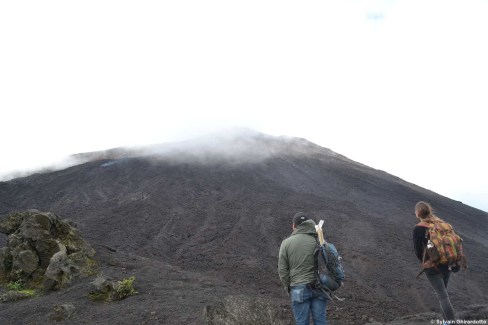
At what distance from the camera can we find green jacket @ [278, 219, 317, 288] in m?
5.12

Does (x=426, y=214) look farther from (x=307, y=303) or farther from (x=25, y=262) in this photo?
(x=25, y=262)

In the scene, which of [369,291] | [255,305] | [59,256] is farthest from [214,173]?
[255,305]

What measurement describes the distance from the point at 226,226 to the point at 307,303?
61.3 feet

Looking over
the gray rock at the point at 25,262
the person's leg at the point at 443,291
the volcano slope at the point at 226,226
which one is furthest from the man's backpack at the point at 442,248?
the gray rock at the point at 25,262

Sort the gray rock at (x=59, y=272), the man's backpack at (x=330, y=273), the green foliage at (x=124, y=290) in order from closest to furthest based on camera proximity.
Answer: the man's backpack at (x=330, y=273)
the green foliage at (x=124, y=290)
the gray rock at (x=59, y=272)

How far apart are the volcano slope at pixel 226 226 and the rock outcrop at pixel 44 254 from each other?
73 cm

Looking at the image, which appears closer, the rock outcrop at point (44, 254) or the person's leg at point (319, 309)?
the person's leg at point (319, 309)

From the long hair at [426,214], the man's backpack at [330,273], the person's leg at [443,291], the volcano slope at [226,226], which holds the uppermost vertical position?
the long hair at [426,214]

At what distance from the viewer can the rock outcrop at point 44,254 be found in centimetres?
1215

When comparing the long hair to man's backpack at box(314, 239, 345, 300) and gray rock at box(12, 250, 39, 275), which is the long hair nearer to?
man's backpack at box(314, 239, 345, 300)

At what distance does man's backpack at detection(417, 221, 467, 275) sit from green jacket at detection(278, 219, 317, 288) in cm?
153

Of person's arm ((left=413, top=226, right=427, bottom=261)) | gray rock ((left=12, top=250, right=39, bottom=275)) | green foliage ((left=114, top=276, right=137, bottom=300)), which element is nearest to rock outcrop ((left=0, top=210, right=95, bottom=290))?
gray rock ((left=12, top=250, right=39, bottom=275))

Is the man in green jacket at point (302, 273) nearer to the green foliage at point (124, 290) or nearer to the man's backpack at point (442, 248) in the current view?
the man's backpack at point (442, 248)

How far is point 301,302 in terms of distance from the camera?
16.7 feet
